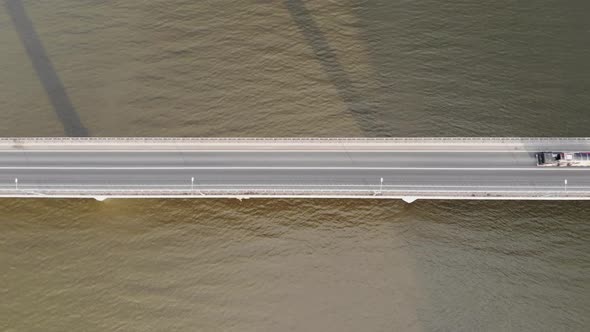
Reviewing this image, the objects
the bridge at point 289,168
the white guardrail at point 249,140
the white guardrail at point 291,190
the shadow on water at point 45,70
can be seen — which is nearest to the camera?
the white guardrail at point 291,190

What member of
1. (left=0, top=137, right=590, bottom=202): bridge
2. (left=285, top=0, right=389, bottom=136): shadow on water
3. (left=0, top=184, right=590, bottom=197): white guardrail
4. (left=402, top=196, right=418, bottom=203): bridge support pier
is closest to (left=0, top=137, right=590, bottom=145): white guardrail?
(left=0, top=137, right=590, bottom=202): bridge

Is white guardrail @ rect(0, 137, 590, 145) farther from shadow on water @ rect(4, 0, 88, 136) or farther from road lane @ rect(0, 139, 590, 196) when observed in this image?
shadow on water @ rect(4, 0, 88, 136)

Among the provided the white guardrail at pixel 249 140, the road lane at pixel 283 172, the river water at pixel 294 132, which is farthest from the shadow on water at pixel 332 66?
the road lane at pixel 283 172

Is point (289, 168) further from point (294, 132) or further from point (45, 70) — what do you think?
point (45, 70)

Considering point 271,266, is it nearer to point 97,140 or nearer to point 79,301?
point 79,301

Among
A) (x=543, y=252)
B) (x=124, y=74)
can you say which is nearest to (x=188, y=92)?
(x=124, y=74)

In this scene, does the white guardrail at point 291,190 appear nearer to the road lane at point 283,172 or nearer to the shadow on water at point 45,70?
the road lane at point 283,172

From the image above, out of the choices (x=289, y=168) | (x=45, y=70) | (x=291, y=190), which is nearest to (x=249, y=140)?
(x=289, y=168)
